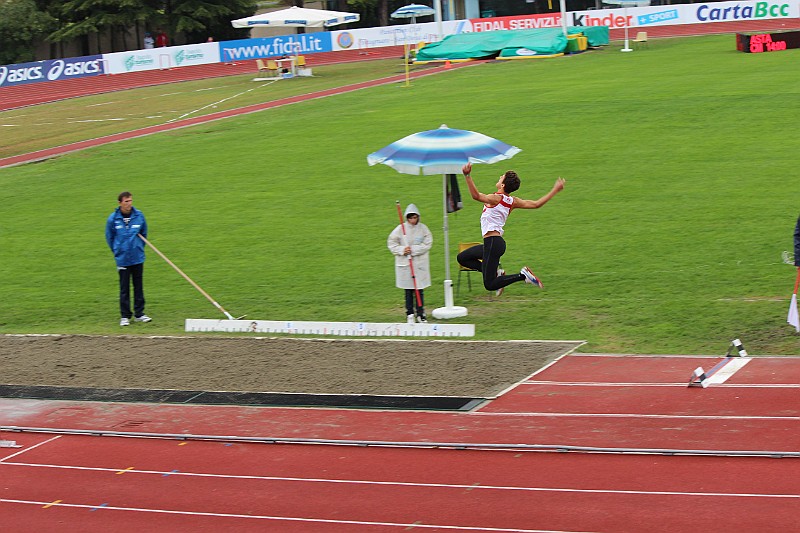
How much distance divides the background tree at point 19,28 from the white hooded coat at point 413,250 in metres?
56.3

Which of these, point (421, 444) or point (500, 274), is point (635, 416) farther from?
point (500, 274)

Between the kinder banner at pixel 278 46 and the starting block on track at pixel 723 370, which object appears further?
the kinder banner at pixel 278 46

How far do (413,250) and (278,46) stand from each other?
1847 inches

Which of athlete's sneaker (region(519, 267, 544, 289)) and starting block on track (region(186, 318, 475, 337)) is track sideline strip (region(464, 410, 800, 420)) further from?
athlete's sneaker (region(519, 267, 544, 289))

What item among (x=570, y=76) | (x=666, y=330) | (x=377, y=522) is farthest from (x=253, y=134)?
(x=377, y=522)

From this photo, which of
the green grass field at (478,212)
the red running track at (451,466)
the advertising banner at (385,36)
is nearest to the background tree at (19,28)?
the advertising banner at (385,36)

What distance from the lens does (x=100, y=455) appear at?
10328mm

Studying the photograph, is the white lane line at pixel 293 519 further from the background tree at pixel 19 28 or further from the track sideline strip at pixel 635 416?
the background tree at pixel 19 28

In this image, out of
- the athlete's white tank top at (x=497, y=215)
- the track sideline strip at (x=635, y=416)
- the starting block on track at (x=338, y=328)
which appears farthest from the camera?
the athlete's white tank top at (x=497, y=215)

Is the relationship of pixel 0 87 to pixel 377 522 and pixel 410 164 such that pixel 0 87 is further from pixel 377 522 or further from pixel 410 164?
pixel 377 522

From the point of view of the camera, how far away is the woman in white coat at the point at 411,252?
14102 mm

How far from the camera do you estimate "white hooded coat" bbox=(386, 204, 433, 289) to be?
14117 millimetres

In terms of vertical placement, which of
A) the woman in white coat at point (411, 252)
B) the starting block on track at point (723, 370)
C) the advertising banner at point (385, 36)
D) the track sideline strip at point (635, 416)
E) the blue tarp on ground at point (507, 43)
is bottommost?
the track sideline strip at point (635, 416)

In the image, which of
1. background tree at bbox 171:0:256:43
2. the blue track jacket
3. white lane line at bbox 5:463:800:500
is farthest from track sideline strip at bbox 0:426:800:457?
background tree at bbox 171:0:256:43
